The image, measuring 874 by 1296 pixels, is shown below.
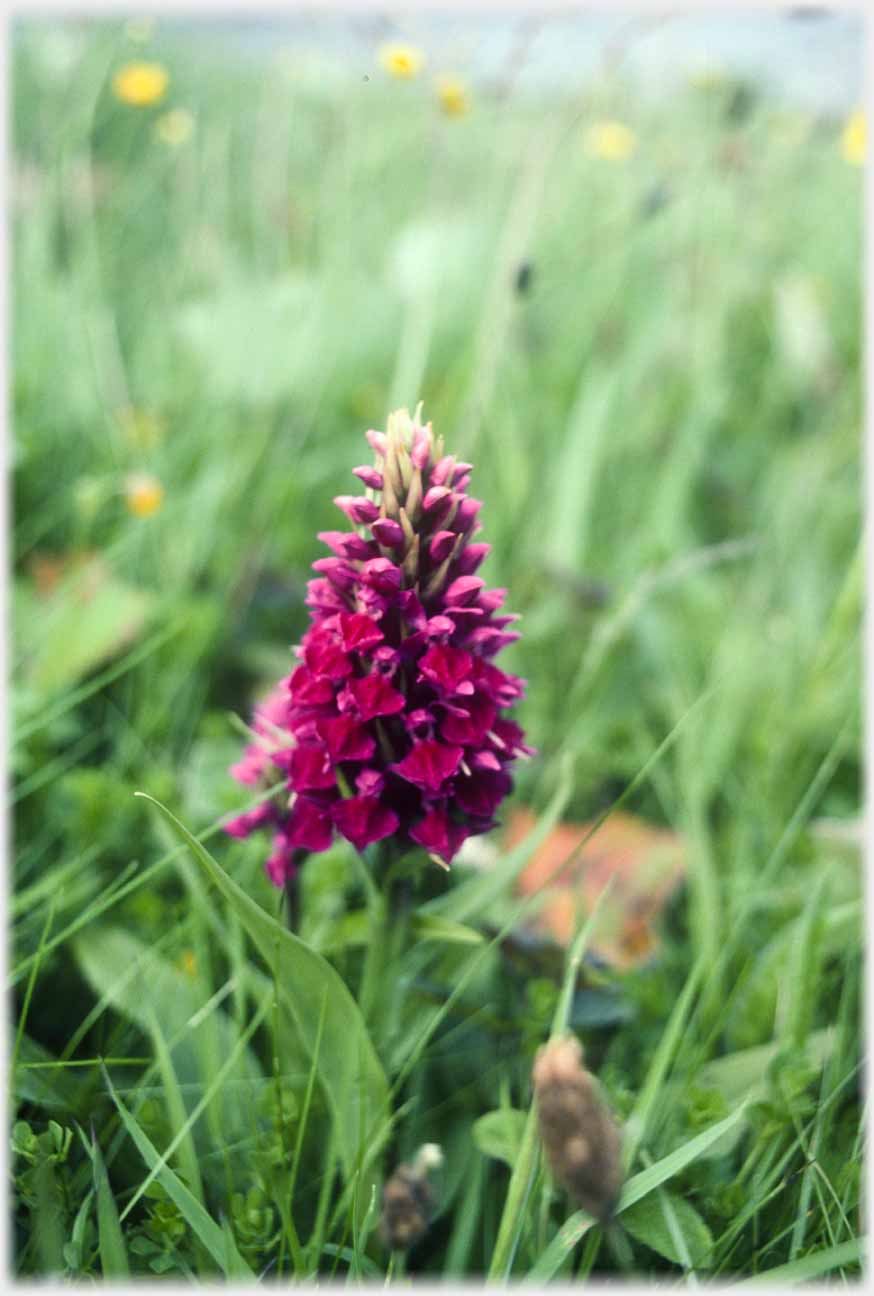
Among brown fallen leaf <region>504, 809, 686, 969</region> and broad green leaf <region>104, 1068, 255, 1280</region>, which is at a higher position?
broad green leaf <region>104, 1068, 255, 1280</region>

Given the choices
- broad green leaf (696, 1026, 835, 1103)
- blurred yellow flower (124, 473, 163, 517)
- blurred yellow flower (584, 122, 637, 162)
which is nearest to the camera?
broad green leaf (696, 1026, 835, 1103)

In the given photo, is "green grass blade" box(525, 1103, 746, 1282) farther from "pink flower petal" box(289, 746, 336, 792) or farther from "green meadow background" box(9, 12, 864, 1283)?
"pink flower petal" box(289, 746, 336, 792)

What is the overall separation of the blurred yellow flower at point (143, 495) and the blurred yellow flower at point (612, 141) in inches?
86.6

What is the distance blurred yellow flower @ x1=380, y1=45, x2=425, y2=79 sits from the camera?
2.11m

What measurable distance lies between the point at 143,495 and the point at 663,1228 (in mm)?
1470

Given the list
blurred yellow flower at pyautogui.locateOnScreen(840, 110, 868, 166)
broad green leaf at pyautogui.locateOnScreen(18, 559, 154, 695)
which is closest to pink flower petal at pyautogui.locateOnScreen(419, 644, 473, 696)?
broad green leaf at pyautogui.locateOnScreen(18, 559, 154, 695)

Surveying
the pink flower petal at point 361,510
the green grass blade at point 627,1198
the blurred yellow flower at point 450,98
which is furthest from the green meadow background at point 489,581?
the pink flower petal at point 361,510

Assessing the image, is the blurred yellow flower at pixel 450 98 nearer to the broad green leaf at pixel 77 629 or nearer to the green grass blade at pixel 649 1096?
the broad green leaf at pixel 77 629

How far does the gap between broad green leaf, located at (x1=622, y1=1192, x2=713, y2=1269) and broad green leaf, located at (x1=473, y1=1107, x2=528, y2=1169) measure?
0.39 feet

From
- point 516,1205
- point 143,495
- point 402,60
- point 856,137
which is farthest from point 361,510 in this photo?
point 856,137

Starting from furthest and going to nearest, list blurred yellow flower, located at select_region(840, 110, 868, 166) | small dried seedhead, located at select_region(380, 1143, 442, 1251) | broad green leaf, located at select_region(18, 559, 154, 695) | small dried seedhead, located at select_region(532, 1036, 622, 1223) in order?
blurred yellow flower, located at select_region(840, 110, 868, 166) < broad green leaf, located at select_region(18, 559, 154, 695) < small dried seedhead, located at select_region(380, 1143, 442, 1251) < small dried seedhead, located at select_region(532, 1036, 622, 1223)

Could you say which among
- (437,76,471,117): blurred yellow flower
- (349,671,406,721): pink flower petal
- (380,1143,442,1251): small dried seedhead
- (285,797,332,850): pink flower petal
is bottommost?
(380,1143,442,1251): small dried seedhead

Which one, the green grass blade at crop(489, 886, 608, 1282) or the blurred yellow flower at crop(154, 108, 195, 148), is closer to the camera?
the green grass blade at crop(489, 886, 608, 1282)

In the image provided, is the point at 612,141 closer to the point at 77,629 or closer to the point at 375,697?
the point at 77,629
